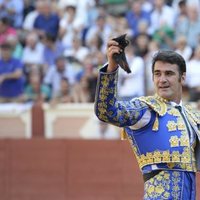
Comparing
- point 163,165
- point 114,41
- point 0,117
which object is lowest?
point 163,165

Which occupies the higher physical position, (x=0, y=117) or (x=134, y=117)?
(x=0, y=117)

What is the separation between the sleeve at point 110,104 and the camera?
3.34 meters

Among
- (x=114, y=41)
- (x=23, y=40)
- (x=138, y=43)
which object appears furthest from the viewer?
(x=23, y=40)

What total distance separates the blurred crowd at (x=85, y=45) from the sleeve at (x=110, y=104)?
4.86m

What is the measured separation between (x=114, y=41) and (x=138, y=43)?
5659 millimetres

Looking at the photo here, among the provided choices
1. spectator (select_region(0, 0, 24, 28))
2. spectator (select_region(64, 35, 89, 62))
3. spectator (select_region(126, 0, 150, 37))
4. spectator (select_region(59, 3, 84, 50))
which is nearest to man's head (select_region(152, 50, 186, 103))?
spectator (select_region(64, 35, 89, 62))

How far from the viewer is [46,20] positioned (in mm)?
10273

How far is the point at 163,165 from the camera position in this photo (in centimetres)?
366

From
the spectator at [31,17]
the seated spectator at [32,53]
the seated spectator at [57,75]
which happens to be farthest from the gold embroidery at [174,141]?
the spectator at [31,17]

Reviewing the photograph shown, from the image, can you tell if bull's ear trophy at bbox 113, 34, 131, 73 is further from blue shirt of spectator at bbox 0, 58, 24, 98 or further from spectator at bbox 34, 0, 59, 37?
spectator at bbox 34, 0, 59, 37

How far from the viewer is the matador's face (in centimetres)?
365

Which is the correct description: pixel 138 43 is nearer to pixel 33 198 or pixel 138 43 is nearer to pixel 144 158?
pixel 33 198

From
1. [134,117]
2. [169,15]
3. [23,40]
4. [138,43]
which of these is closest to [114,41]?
[134,117]

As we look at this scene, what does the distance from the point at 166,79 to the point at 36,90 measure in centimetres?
563
